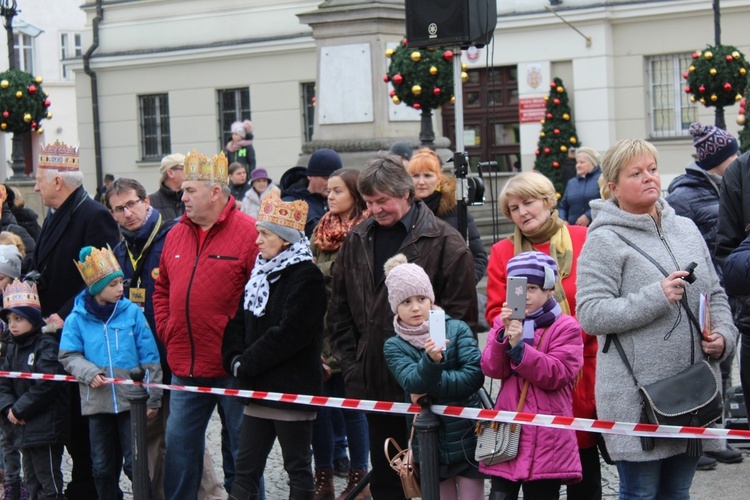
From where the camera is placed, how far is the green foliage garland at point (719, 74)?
17.9 metres

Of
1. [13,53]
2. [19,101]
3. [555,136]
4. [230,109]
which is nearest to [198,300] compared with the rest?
[19,101]

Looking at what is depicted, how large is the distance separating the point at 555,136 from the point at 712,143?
17.3 meters

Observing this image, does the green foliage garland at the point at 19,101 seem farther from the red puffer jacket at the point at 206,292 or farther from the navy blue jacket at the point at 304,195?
the red puffer jacket at the point at 206,292

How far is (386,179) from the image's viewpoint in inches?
234

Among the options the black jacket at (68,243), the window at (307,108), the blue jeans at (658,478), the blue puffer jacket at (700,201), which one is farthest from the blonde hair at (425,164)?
the window at (307,108)

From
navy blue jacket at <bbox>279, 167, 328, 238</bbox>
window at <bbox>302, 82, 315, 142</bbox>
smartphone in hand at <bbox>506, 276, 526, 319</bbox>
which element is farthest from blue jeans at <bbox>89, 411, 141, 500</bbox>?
window at <bbox>302, 82, 315, 142</bbox>

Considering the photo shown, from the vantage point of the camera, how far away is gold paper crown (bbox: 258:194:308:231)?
621cm

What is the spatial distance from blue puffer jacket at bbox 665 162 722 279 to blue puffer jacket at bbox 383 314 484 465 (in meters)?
2.75

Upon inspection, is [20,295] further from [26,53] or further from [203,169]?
[26,53]

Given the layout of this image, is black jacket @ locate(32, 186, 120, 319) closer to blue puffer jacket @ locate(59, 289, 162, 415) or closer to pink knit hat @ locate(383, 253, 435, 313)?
blue puffer jacket @ locate(59, 289, 162, 415)

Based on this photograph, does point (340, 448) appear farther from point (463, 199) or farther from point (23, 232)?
point (23, 232)

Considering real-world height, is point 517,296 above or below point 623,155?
below

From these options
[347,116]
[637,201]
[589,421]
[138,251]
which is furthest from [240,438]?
[347,116]

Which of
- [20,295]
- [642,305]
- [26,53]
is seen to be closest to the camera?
[642,305]
